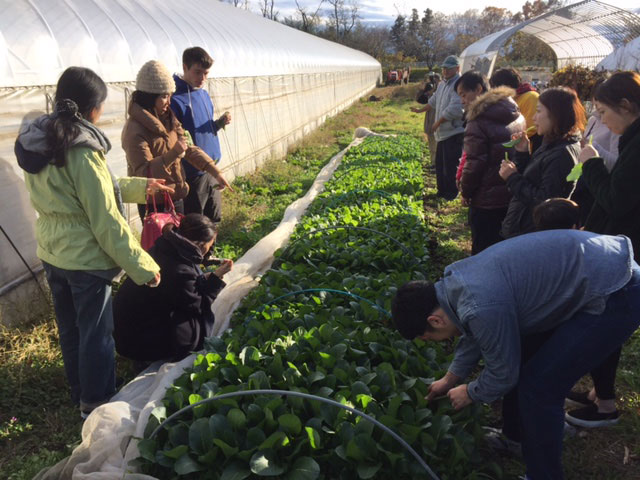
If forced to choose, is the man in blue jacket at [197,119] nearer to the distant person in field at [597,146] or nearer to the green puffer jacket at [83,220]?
the green puffer jacket at [83,220]

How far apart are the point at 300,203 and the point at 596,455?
489 cm

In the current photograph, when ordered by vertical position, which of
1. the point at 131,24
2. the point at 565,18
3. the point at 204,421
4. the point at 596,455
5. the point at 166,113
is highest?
the point at 565,18

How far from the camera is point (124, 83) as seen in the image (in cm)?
583

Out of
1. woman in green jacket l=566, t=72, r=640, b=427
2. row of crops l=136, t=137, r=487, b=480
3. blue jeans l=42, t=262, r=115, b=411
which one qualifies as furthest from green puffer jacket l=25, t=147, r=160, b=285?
woman in green jacket l=566, t=72, r=640, b=427

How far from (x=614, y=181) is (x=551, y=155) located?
711mm

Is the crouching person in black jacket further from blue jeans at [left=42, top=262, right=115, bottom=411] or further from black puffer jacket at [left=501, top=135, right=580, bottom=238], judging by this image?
black puffer jacket at [left=501, top=135, right=580, bottom=238]

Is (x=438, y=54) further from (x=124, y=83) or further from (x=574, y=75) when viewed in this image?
(x=124, y=83)

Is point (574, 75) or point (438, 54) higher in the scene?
point (438, 54)

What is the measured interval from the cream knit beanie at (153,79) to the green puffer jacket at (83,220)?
3.89ft

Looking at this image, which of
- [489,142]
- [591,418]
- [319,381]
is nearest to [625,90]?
[489,142]

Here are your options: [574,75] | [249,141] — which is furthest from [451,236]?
[574,75]

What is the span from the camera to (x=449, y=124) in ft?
24.4

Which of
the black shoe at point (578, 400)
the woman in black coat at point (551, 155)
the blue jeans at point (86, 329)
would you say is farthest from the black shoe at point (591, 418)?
the blue jeans at point (86, 329)

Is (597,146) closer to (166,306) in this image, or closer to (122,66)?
(166,306)
